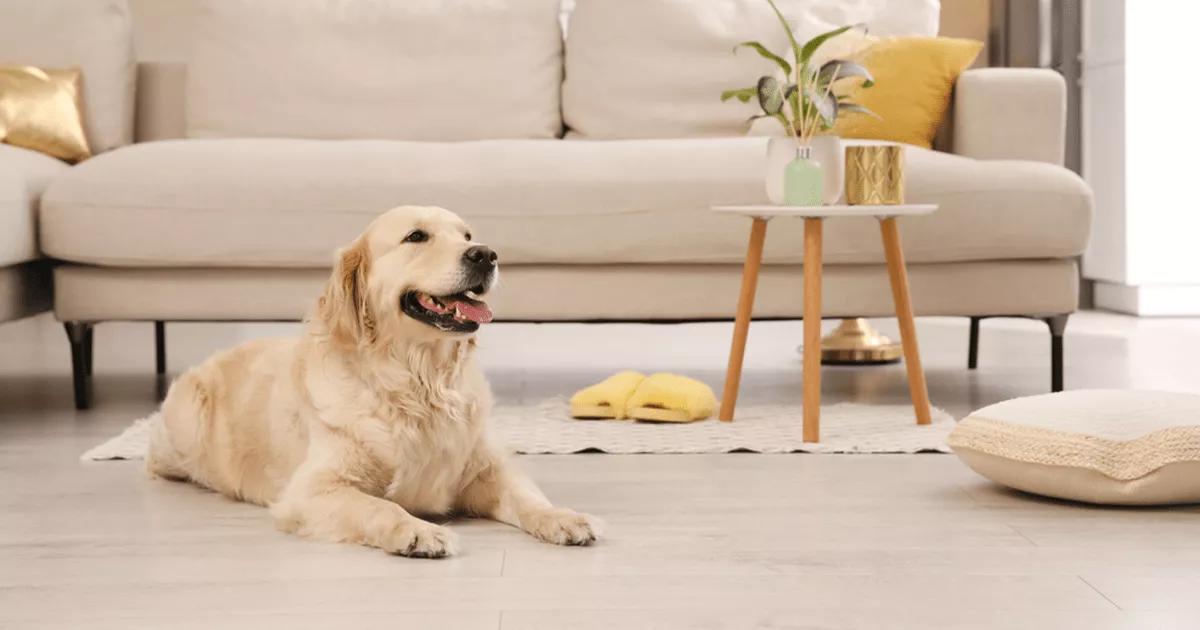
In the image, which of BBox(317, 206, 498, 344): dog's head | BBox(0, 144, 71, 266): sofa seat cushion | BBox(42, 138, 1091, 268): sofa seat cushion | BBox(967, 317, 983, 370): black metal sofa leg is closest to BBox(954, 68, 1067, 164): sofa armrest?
BBox(42, 138, 1091, 268): sofa seat cushion

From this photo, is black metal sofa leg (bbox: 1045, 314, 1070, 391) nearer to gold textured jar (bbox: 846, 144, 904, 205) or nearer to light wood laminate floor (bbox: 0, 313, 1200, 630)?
gold textured jar (bbox: 846, 144, 904, 205)

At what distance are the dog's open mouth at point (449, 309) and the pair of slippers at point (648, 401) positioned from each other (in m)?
1.01

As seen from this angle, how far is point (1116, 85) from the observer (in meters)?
5.37

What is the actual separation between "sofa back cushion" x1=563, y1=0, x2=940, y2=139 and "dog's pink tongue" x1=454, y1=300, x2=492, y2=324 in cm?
187

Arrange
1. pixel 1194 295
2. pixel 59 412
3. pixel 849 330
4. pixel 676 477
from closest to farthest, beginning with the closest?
pixel 676 477 < pixel 59 412 < pixel 849 330 < pixel 1194 295

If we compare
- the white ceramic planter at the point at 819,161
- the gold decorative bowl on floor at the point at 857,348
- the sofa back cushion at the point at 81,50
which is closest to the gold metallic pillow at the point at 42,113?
the sofa back cushion at the point at 81,50

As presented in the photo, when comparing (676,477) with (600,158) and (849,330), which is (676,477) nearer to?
(600,158)

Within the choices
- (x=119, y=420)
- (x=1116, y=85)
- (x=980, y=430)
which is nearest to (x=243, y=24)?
(x=119, y=420)

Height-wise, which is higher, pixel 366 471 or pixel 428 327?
pixel 428 327

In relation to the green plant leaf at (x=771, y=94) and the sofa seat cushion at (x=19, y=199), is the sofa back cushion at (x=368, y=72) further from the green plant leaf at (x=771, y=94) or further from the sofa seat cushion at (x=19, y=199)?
the green plant leaf at (x=771, y=94)

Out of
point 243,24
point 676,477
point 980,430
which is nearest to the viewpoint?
point 980,430

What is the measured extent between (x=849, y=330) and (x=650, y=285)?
3.97ft

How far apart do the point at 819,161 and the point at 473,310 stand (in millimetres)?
993

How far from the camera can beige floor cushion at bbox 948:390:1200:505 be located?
2.03m
